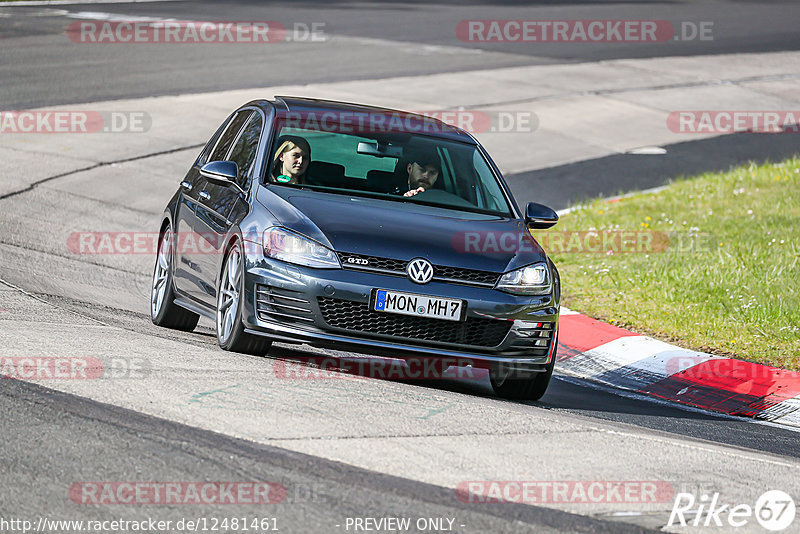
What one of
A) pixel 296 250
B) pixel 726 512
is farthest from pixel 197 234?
pixel 726 512

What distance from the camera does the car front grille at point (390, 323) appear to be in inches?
282

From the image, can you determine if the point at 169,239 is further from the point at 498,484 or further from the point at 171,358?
the point at 498,484

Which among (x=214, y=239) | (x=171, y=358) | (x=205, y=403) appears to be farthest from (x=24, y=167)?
(x=205, y=403)

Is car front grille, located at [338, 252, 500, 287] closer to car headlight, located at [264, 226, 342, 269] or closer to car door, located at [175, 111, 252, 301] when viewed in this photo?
car headlight, located at [264, 226, 342, 269]

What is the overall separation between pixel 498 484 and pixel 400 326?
202 centimetres

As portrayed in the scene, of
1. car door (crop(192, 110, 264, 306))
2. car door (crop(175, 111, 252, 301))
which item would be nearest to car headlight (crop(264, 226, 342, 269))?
car door (crop(192, 110, 264, 306))

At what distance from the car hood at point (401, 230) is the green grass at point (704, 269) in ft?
9.18

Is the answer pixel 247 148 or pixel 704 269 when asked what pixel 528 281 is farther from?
pixel 704 269

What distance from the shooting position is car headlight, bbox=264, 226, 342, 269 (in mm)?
7211

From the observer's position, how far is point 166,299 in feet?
29.6

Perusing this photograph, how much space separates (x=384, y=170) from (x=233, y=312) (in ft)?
4.98

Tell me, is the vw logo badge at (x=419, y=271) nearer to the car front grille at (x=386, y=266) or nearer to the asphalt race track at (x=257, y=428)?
the car front grille at (x=386, y=266)

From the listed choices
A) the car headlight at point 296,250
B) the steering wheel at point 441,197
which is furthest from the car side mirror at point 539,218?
the car headlight at point 296,250

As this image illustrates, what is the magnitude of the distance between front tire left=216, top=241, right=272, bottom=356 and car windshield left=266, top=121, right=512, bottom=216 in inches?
26.8
